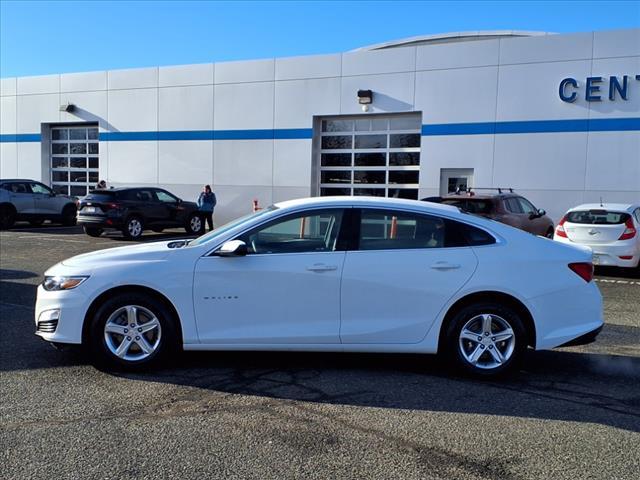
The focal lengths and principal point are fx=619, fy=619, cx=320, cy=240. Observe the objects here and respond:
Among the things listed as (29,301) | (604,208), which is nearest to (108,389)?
(29,301)

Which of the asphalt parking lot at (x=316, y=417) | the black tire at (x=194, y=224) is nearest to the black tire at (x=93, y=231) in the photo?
the black tire at (x=194, y=224)

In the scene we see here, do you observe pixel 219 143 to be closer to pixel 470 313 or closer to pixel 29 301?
pixel 29 301

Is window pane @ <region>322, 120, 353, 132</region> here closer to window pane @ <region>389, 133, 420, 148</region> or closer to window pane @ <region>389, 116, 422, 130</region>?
window pane @ <region>389, 116, 422, 130</region>

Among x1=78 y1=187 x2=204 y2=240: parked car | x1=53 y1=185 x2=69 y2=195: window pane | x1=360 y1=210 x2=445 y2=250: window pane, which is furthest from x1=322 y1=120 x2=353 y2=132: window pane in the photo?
x1=360 y1=210 x2=445 y2=250: window pane

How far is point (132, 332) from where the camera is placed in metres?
5.25

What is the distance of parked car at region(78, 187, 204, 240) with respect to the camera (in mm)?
17703

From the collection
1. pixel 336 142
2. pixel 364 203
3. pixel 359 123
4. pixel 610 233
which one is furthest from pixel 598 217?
pixel 336 142

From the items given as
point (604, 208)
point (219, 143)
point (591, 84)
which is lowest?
point (604, 208)

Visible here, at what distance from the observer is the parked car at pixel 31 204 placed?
20250 mm

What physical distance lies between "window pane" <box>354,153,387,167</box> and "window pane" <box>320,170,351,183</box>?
0.53 metres

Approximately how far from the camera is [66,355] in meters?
5.85

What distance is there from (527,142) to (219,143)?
10963mm

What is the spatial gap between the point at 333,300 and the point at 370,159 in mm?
16164

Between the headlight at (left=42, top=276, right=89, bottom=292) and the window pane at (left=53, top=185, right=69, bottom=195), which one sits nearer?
the headlight at (left=42, top=276, right=89, bottom=292)
